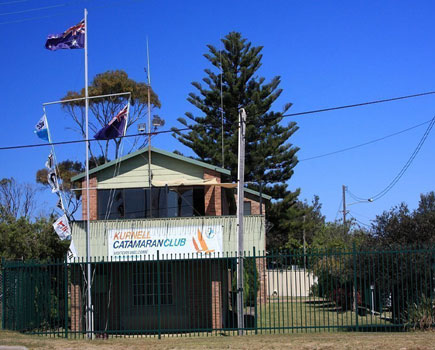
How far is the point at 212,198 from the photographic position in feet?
75.7

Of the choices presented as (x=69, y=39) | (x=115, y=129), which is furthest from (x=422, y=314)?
(x=69, y=39)

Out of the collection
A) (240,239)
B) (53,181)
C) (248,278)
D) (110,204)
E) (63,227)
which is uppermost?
(53,181)

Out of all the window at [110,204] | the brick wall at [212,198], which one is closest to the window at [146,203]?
the window at [110,204]

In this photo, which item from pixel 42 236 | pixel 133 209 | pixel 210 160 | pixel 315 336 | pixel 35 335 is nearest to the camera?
pixel 315 336

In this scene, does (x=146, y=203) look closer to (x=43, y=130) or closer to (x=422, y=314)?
(x=43, y=130)

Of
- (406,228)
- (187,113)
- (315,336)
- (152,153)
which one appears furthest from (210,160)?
(315,336)

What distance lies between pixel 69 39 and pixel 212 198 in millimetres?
7561

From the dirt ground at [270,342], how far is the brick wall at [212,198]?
7.97m

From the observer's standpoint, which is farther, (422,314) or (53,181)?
(53,181)

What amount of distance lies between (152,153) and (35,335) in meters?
8.44

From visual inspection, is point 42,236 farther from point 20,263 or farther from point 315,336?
point 315,336

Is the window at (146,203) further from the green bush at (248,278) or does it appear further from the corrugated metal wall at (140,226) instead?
the green bush at (248,278)

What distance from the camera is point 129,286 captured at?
69.4ft

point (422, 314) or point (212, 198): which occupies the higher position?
point (212, 198)
